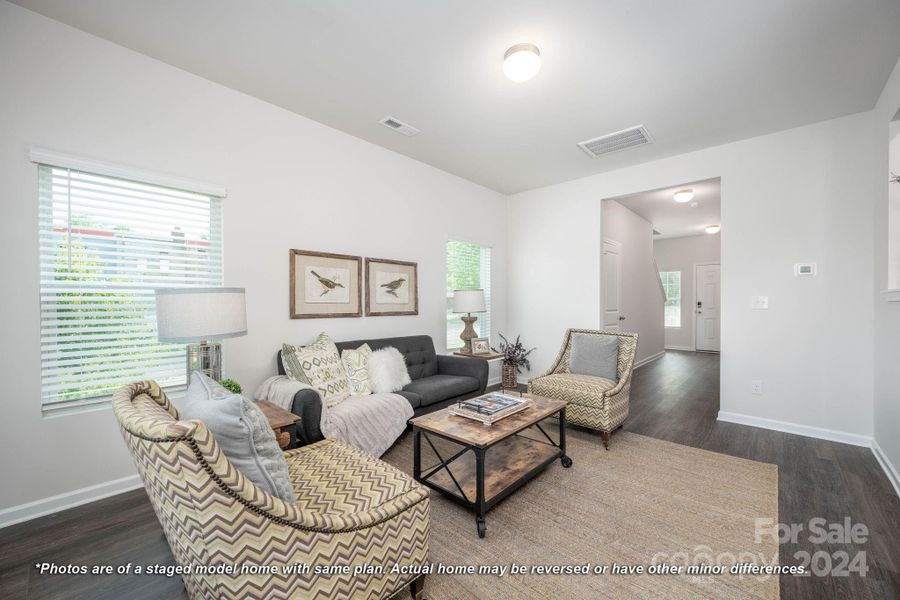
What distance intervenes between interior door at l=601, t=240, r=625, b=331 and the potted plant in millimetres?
1175

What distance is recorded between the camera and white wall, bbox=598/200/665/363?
18.6 feet

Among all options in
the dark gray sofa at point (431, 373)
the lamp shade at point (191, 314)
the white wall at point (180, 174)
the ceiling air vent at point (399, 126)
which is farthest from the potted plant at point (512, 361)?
the lamp shade at point (191, 314)

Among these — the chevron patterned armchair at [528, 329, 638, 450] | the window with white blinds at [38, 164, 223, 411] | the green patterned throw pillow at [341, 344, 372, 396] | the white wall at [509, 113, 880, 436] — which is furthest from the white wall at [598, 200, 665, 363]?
the window with white blinds at [38, 164, 223, 411]

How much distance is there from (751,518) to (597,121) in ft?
9.84

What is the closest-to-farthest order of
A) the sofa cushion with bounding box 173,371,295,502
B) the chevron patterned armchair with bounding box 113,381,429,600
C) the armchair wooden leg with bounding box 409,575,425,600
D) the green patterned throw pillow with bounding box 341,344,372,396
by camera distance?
the chevron patterned armchair with bounding box 113,381,429,600
the sofa cushion with bounding box 173,371,295,502
the armchair wooden leg with bounding box 409,575,425,600
the green patterned throw pillow with bounding box 341,344,372,396

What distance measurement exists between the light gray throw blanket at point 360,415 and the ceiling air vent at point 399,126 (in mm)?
2294

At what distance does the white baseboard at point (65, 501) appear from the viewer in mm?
1947

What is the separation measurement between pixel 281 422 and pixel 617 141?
3701 mm

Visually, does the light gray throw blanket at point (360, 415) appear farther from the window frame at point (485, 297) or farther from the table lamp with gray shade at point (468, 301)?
the window frame at point (485, 297)

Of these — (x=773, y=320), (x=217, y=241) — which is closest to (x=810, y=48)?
(x=773, y=320)

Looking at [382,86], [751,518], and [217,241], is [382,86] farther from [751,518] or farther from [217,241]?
[751,518]

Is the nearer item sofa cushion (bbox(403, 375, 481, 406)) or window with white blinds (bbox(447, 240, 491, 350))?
sofa cushion (bbox(403, 375, 481, 406))

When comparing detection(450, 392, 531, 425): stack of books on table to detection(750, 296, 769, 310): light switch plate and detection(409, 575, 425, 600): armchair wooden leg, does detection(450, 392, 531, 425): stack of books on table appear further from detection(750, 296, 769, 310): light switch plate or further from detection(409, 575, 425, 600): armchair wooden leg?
detection(750, 296, 769, 310): light switch plate

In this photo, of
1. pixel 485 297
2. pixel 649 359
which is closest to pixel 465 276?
pixel 485 297
